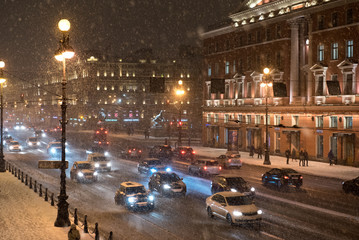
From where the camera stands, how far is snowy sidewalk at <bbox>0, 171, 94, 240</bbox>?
17.8 metres

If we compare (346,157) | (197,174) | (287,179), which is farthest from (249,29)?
(287,179)

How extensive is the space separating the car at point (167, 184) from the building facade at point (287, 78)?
731 inches

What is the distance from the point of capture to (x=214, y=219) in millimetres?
21234

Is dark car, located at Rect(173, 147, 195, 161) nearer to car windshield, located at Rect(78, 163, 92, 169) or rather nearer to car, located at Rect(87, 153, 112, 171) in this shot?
car, located at Rect(87, 153, 112, 171)

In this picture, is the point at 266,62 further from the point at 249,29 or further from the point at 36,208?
the point at 36,208

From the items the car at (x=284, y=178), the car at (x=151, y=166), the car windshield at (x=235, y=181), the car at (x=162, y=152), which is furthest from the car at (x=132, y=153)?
the car windshield at (x=235, y=181)

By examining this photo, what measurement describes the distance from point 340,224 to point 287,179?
10674mm

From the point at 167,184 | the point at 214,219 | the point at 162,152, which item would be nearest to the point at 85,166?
the point at 167,184

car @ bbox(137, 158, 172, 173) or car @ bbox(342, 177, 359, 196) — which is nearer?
car @ bbox(342, 177, 359, 196)

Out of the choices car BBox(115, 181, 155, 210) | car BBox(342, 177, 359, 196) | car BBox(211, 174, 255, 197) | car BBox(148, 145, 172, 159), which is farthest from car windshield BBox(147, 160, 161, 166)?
car BBox(342, 177, 359, 196)

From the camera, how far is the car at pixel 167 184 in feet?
89.2

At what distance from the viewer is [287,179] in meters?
30.7

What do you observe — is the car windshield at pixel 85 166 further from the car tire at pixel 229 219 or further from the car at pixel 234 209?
the car tire at pixel 229 219

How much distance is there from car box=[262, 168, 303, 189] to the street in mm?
618
